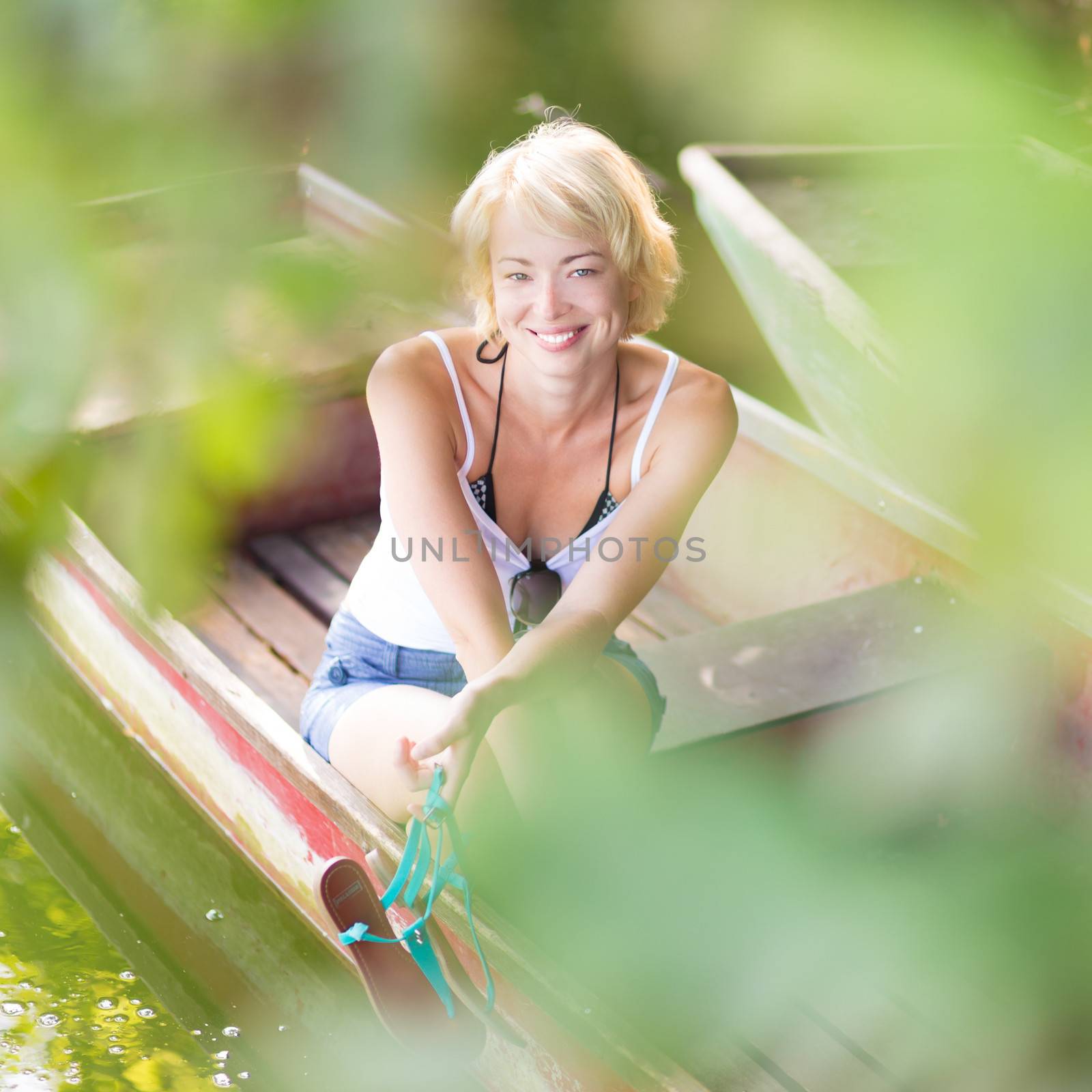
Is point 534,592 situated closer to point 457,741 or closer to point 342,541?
point 457,741

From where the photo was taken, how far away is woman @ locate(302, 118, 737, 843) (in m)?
1.34

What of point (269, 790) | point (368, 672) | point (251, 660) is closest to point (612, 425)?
point (368, 672)

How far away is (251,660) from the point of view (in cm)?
241

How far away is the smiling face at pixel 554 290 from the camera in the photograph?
4.43ft

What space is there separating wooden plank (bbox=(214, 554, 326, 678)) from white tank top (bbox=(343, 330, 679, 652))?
0.81 meters

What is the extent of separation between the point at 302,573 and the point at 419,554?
4.11 feet

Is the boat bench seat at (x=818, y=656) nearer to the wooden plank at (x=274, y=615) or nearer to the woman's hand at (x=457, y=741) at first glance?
the woman's hand at (x=457, y=741)

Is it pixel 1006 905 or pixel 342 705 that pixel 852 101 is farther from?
pixel 1006 905

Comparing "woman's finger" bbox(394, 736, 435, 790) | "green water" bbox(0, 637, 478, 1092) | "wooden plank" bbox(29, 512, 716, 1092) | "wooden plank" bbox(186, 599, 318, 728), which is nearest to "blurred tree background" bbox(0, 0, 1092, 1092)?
"wooden plank" bbox(29, 512, 716, 1092)

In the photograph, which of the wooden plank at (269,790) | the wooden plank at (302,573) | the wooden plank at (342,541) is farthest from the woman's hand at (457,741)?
the wooden plank at (342,541)

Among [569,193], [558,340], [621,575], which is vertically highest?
[569,193]

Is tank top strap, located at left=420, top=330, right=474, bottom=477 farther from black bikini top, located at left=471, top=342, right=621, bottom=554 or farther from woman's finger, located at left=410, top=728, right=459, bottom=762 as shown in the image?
woman's finger, located at left=410, top=728, right=459, bottom=762

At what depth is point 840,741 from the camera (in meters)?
1.91

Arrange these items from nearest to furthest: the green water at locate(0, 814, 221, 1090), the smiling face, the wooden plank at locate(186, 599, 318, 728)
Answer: the smiling face < the green water at locate(0, 814, 221, 1090) < the wooden plank at locate(186, 599, 318, 728)
